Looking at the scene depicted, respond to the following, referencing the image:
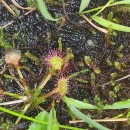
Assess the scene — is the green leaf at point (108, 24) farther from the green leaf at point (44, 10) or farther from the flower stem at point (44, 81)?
the flower stem at point (44, 81)

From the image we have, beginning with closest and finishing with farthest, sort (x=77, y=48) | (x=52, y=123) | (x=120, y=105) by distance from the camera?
(x=52, y=123) → (x=120, y=105) → (x=77, y=48)

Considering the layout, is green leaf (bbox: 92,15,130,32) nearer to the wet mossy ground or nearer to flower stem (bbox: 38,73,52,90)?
the wet mossy ground

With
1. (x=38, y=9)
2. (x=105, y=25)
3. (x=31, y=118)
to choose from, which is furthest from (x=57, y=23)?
(x=31, y=118)

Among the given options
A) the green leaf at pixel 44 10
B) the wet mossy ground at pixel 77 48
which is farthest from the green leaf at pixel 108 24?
the green leaf at pixel 44 10

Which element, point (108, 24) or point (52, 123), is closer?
point (52, 123)

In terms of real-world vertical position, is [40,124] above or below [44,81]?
below

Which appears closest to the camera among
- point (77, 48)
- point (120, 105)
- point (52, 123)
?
point (52, 123)

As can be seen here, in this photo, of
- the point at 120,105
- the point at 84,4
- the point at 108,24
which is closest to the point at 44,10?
the point at 84,4

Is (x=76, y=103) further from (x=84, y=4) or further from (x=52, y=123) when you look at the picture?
(x=84, y=4)
